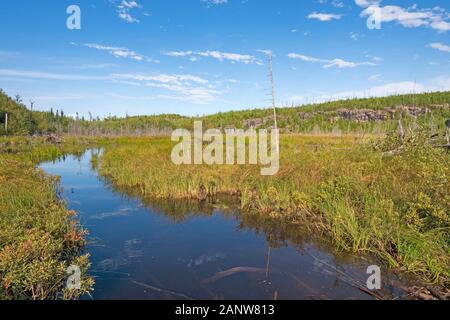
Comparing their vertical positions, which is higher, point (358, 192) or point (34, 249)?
point (358, 192)

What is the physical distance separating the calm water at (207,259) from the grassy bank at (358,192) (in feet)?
2.15

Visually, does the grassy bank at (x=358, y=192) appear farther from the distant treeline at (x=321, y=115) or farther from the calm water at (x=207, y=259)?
the distant treeline at (x=321, y=115)

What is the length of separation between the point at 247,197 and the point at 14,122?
56.4m

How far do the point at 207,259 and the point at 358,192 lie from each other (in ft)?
15.0

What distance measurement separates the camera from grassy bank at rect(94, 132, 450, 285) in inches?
268

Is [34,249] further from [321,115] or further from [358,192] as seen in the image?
[321,115]

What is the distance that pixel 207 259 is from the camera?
7699 millimetres

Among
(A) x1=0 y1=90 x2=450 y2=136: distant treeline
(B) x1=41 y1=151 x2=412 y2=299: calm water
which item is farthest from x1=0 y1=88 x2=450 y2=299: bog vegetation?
(A) x1=0 y1=90 x2=450 y2=136: distant treeline

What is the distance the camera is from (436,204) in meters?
7.04

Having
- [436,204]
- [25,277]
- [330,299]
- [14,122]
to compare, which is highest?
[14,122]

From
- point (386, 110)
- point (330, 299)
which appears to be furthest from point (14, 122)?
point (386, 110)

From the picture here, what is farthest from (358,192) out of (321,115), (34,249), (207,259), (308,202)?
(321,115)

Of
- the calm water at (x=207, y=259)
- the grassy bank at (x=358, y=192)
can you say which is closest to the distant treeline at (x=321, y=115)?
the grassy bank at (x=358, y=192)
